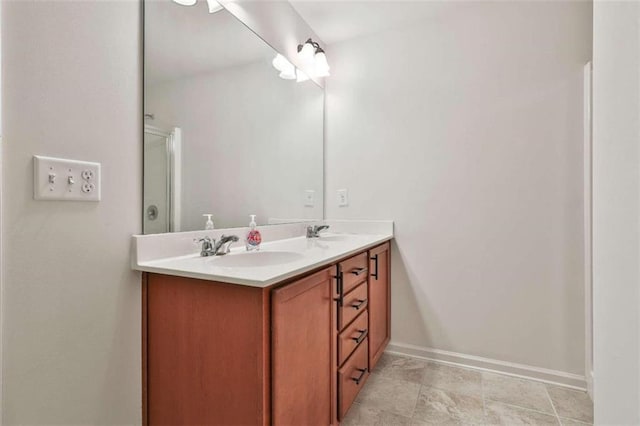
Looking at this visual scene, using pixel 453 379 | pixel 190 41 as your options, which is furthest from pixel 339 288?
pixel 190 41

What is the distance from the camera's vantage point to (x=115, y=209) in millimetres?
1021

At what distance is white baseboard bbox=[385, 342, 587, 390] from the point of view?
1.71m

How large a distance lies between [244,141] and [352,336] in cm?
111

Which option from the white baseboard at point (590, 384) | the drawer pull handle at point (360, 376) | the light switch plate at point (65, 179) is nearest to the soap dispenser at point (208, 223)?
the light switch plate at point (65, 179)

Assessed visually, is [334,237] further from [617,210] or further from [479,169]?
[617,210]

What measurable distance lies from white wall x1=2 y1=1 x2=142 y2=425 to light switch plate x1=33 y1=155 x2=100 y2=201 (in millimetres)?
20

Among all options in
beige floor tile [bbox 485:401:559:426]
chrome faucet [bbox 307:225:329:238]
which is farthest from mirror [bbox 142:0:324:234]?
beige floor tile [bbox 485:401:559:426]

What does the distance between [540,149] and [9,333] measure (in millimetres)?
2331

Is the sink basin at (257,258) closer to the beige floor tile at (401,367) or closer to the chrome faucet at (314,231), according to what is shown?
the chrome faucet at (314,231)

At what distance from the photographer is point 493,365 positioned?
1.87 metres

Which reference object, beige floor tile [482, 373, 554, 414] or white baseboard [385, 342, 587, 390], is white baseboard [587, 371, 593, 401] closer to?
white baseboard [385, 342, 587, 390]

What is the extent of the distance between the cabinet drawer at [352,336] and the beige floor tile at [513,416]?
0.66 m

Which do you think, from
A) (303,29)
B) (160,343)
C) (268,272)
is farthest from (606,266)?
(303,29)

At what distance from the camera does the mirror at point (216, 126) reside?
3.82 feet
